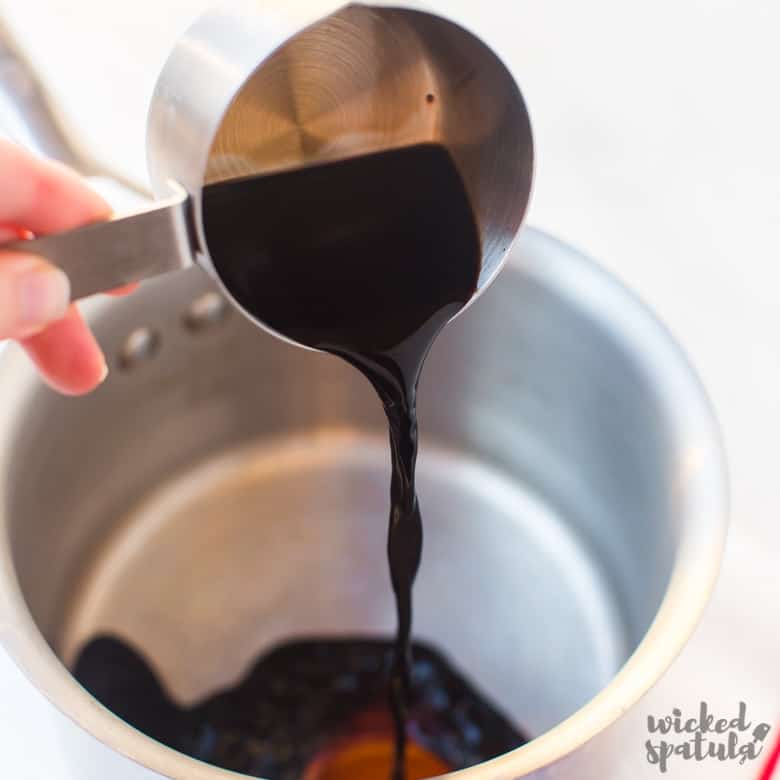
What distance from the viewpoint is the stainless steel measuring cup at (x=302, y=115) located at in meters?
0.43

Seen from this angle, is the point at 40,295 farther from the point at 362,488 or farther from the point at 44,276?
the point at 362,488

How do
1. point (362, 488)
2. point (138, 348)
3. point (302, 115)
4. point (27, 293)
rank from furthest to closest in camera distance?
point (362, 488) < point (138, 348) < point (302, 115) < point (27, 293)

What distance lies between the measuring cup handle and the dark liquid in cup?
0.09 ft

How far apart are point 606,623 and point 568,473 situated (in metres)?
0.11

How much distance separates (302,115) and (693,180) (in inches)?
13.0

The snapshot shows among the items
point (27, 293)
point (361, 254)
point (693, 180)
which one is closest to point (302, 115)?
point (361, 254)

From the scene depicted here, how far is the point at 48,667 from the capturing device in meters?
0.46

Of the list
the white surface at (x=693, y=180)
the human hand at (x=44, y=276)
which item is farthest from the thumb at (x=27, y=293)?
the white surface at (x=693, y=180)

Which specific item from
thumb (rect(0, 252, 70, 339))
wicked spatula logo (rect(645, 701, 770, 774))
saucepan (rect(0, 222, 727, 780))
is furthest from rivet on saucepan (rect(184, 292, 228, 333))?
wicked spatula logo (rect(645, 701, 770, 774))

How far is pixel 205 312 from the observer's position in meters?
0.70

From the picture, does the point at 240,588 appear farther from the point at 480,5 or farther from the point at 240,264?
the point at 480,5

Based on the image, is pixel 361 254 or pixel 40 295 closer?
pixel 40 295

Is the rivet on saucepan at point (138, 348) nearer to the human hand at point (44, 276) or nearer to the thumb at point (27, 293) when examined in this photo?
the human hand at point (44, 276)

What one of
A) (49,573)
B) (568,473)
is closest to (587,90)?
(568,473)
